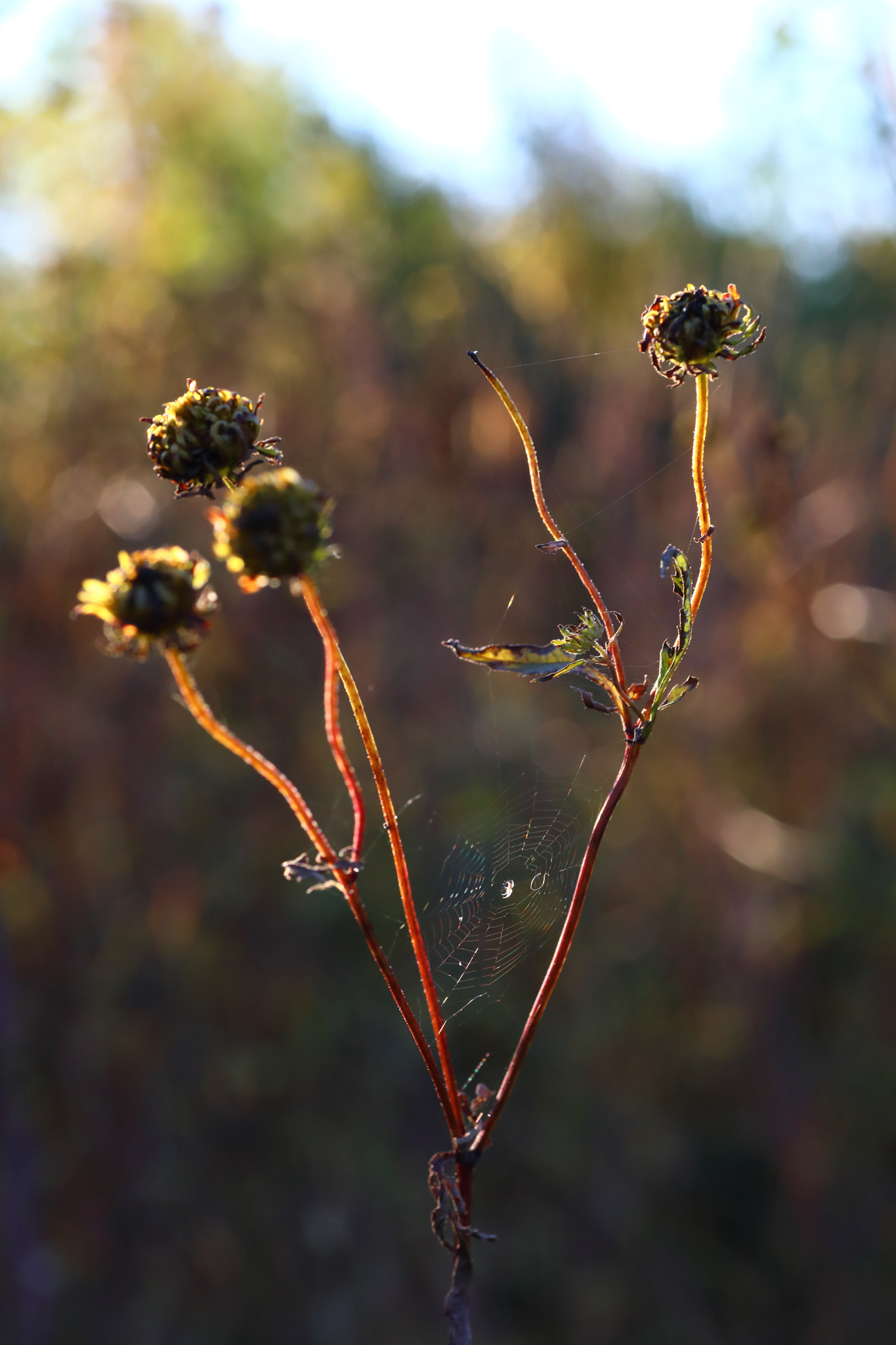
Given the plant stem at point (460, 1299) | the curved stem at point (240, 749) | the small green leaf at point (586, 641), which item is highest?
the small green leaf at point (586, 641)

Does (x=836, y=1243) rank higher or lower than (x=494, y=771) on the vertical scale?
lower

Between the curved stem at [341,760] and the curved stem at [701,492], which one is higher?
the curved stem at [701,492]

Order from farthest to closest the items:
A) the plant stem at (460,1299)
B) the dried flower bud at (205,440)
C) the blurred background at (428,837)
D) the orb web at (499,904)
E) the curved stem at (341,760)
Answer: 1. the blurred background at (428,837)
2. the orb web at (499,904)
3. the dried flower bud at (205,440)
4. the curved stem at (341,760)
5. the plant stem at (460,1299)

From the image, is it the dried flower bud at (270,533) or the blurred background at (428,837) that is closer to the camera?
the dried flower bud at (270,533)

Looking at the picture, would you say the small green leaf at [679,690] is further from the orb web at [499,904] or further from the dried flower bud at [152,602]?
the orb web at [499,904]

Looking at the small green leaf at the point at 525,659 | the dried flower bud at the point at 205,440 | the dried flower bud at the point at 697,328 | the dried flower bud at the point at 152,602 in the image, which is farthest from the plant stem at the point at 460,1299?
the dried flower bud at the point at 697,328

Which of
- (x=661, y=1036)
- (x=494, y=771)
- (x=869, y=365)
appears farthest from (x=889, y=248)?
(x=661, y=1036)

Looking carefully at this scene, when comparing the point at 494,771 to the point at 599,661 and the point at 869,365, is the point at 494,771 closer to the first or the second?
the point at 869,365
